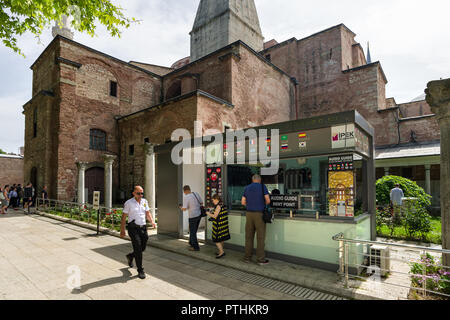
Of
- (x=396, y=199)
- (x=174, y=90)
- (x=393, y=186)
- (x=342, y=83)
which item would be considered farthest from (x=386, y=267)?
(x=342, y=83)

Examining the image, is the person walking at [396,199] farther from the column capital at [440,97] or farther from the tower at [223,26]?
the tower at [223,26]

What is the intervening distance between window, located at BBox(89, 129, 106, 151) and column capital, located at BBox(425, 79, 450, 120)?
2066cm

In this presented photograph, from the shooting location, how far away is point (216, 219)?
6.19m

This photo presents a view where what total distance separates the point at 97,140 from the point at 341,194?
19.7 m

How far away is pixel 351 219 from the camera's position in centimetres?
499

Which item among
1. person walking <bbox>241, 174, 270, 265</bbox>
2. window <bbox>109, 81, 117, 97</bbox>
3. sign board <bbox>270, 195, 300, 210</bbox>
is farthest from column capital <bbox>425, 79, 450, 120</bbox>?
window <bbox>109, 81, 117, 97</bbox>

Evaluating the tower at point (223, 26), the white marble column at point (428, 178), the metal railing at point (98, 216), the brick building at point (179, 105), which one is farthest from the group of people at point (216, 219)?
the tower at point (223, 26)

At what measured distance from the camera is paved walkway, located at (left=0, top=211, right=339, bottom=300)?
4.16 meters

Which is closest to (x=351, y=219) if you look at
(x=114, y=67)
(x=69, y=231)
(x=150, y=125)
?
(x=69, y=231)

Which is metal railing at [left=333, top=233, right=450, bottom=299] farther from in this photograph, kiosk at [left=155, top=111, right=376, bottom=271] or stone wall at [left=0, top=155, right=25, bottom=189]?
stone wall at [left=0, top=155, right=25, bottom=189]

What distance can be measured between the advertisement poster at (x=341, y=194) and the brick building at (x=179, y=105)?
11.4m

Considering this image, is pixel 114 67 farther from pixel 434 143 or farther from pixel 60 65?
pixel 434 143

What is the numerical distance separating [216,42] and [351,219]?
27.1 meters
